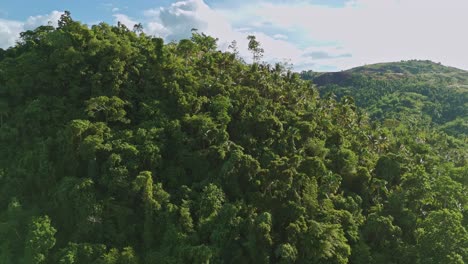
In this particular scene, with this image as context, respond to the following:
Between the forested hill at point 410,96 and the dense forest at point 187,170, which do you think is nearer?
the dense forest at point 187,170

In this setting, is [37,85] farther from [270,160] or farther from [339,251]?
[339,251]

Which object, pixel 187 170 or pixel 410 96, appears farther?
pixel 410 96

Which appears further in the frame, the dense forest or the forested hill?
the forested hill

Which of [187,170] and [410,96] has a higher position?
[410,96]
